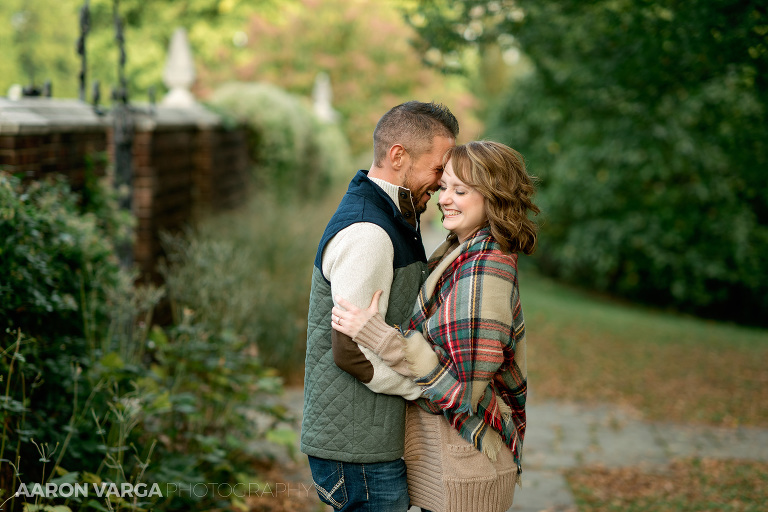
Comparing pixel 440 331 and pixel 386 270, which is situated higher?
pixel 386 270

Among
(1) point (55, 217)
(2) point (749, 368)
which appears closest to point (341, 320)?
(1) point (55, 217)

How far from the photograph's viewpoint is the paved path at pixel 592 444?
4.61 m

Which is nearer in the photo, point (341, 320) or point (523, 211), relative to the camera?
point (341, 320)

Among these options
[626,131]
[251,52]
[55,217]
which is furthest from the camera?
[251,52]

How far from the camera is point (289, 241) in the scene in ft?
23.7

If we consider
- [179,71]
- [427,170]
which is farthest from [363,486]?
[179,71]

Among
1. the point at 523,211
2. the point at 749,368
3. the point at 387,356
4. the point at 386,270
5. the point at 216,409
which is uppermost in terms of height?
the point at 523,211

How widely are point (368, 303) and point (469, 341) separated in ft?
1.12

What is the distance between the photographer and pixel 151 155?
19.6 feet

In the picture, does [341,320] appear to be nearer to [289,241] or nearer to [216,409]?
[216,409]

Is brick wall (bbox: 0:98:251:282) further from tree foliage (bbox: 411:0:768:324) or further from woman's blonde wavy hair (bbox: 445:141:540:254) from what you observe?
tree foliage (bbox: 411:0:768:324)

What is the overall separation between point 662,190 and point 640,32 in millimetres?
8778

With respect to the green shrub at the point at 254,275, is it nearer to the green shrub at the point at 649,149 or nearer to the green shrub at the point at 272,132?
the green shrub at the point at 272,132

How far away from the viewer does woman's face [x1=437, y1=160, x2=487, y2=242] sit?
2.37 meters
